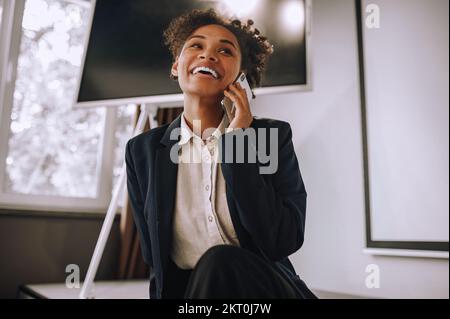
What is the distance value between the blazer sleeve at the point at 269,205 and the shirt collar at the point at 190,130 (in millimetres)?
48

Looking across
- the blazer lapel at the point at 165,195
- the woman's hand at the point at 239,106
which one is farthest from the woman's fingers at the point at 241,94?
the blazer lapel at the point at 165,195

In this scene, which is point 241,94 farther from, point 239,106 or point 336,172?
point 336,172

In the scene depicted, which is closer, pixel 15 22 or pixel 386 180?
pixel 386 180

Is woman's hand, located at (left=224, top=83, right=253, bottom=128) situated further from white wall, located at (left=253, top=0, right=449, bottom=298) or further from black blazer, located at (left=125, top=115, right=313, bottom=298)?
white wall, located at (left=253, top=0, right=449, bottom=298)

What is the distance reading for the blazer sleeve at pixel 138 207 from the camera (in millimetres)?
583

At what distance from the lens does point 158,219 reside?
0.54 m

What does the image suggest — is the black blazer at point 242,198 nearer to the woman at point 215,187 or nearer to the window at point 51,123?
the woman at point 215,187

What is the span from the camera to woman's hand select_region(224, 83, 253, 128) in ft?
1.74

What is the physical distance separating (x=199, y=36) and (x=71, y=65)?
3.90ft

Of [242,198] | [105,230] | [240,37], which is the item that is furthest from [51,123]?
[242,198]

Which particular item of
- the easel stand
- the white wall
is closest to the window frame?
the easel stand

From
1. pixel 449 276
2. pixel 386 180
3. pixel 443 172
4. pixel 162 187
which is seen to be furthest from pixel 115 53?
pixel 449 276

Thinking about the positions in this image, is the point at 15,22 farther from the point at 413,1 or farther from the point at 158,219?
the point at 413,1

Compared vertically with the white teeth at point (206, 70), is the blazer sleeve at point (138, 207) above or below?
below
